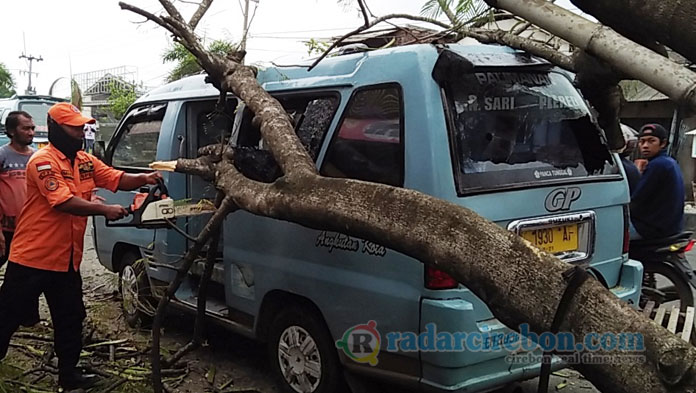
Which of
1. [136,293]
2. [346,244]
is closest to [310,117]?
[346,244]

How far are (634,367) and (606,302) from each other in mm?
197

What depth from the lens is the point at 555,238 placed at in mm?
3410

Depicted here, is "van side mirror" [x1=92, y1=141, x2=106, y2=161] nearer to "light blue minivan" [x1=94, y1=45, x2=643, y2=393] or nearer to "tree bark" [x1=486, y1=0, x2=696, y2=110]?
"light blue minivan" [x1=94, y1=45, x2=643, y2=393]

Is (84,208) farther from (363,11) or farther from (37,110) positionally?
(37,110)

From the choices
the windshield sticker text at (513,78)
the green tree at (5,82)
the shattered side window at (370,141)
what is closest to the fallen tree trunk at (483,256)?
the shattered side window at (370,141)

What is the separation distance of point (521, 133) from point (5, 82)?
188ft

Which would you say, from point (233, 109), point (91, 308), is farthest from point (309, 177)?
point (91, 308)

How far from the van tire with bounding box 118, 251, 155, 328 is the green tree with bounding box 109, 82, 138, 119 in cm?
1626

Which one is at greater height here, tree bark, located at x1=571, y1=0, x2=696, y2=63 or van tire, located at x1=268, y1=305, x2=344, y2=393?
tree bark, located at x1=571, y1=0, x2=696, y2=63

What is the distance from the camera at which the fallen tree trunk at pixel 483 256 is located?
5.76 ft

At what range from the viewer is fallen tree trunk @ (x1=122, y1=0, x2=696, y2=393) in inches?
69.1

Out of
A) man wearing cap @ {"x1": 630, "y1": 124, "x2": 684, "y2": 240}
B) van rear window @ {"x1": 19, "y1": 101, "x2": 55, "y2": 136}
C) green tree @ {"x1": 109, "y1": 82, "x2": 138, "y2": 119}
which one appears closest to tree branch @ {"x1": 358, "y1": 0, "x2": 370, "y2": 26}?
man wearing cap @ {"x1": 630, "y1": 124, "x2": 684, "y2": 240}

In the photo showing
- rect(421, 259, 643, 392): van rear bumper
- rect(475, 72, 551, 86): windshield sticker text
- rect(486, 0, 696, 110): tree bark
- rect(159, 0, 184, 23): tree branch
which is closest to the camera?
rect(486, 0, 696, 110): tree bark

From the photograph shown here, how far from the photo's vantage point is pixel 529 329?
6.73ft
